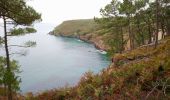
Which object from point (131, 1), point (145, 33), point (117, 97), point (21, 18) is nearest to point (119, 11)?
point (131, 1)

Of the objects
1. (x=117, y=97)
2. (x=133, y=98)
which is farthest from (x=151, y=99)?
(x=117, y=97)

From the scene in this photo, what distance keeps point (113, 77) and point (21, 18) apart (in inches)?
442

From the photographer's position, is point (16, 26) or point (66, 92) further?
point (16, 26)

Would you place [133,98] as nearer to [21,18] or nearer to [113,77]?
[113,77]

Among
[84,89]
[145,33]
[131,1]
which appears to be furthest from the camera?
[145,33]

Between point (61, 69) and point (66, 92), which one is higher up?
point (66, 92)

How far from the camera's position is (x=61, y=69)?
2931 inches

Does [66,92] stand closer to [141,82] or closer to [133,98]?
[141,82]

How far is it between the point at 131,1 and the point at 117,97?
4278cm

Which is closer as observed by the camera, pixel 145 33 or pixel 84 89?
pixel 84 89

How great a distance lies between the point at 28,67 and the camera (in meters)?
78.2

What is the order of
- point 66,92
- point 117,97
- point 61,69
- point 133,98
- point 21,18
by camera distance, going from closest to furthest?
point 133,98 < point 117,97 < point 66,92 < point 21,18 < point 61,69

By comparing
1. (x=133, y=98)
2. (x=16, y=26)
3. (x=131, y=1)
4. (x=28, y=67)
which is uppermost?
(x=131, y=1)

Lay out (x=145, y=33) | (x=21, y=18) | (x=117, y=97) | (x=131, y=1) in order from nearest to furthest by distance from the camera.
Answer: (x=117, y=97) → (x=21, y=18) → (x=131, y=1) → (x=145, y=33)
